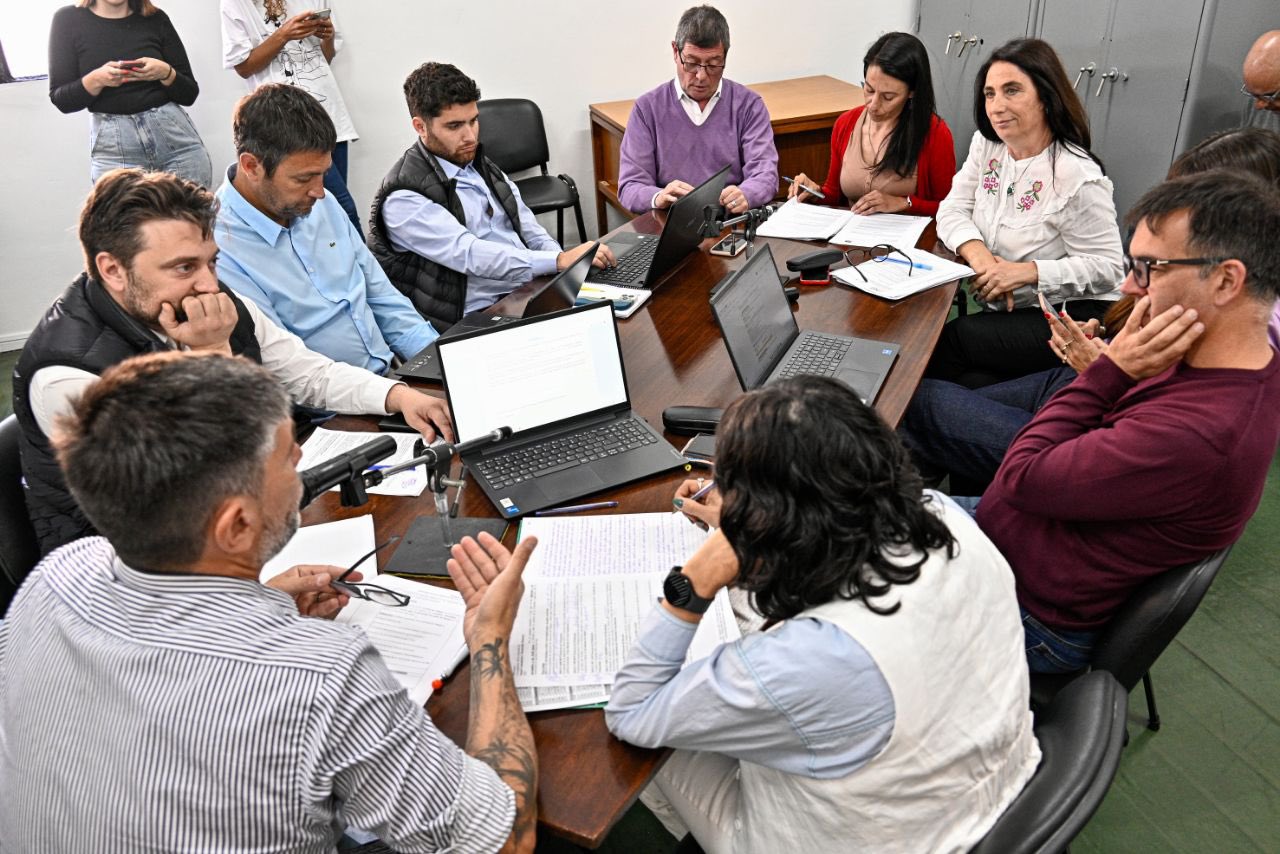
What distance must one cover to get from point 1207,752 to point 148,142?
4205 millimetres

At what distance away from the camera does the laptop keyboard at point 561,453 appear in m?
1.73

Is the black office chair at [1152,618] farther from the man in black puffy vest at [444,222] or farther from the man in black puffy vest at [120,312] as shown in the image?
the man in black puffy vest at [444,222]

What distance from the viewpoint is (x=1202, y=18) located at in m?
3.36

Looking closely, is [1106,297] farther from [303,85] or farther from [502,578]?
[303,85]

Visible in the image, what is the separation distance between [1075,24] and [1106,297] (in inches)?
77.1

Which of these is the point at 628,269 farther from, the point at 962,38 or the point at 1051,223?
the point at 962,38

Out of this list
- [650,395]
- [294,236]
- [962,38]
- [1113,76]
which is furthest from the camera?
[962,38]

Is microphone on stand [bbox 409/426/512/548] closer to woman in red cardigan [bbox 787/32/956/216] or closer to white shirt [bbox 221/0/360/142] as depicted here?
woman in red cardigan [bbox 787/32/956/216]

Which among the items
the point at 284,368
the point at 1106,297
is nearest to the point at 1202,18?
the point at 1106,297

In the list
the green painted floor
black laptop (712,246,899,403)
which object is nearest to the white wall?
black laptop (712,246,899,403)

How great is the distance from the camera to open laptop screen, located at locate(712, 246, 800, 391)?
195 cm

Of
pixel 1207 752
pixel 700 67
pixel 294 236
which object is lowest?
pixel 1207 752

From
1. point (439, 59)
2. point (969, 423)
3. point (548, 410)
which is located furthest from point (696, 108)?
point (548, 410)

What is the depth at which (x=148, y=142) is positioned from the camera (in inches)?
149
